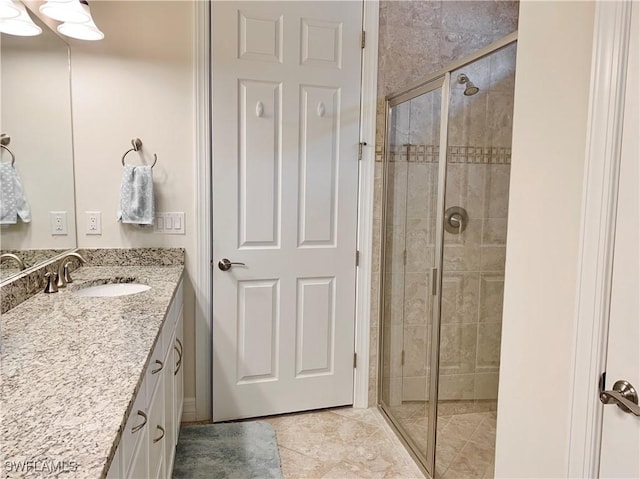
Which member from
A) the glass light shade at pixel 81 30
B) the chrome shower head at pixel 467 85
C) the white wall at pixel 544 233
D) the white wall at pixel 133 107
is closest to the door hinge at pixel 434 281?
the white wall at pixel 544 233

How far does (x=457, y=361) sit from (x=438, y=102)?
139 cm

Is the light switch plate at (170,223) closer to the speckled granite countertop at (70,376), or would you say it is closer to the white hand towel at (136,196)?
the white hand towel at (136,196)

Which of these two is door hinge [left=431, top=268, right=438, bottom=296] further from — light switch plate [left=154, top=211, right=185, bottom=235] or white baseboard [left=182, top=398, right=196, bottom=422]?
white baseboard [left=182, top=398, right=196, bottom=422]

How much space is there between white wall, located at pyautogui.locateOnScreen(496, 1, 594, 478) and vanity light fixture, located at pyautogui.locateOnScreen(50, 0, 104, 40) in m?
1.78

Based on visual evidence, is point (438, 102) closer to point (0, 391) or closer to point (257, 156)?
point (257, 156)

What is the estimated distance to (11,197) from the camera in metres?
1.67

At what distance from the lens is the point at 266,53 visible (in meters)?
2.38

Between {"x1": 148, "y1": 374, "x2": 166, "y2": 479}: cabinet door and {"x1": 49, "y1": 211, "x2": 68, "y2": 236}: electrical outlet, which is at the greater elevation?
{"x1": 49, "y1": 211, "x2": 68, "y2": 236}: electrical outlet

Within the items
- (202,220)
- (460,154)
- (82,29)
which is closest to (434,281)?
(460,154)

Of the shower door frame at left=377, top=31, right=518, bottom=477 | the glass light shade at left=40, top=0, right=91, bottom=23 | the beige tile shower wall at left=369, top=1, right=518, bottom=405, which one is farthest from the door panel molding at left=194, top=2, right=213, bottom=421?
the shower door frame at left=377, top=31, right=518, bottom=477

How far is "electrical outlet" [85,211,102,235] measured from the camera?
2309 mm

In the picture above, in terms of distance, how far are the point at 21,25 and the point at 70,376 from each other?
56.8 inches

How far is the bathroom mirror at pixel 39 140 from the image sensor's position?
1675 millimetres

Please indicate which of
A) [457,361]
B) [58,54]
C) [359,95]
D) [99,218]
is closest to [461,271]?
→ [457,361]
